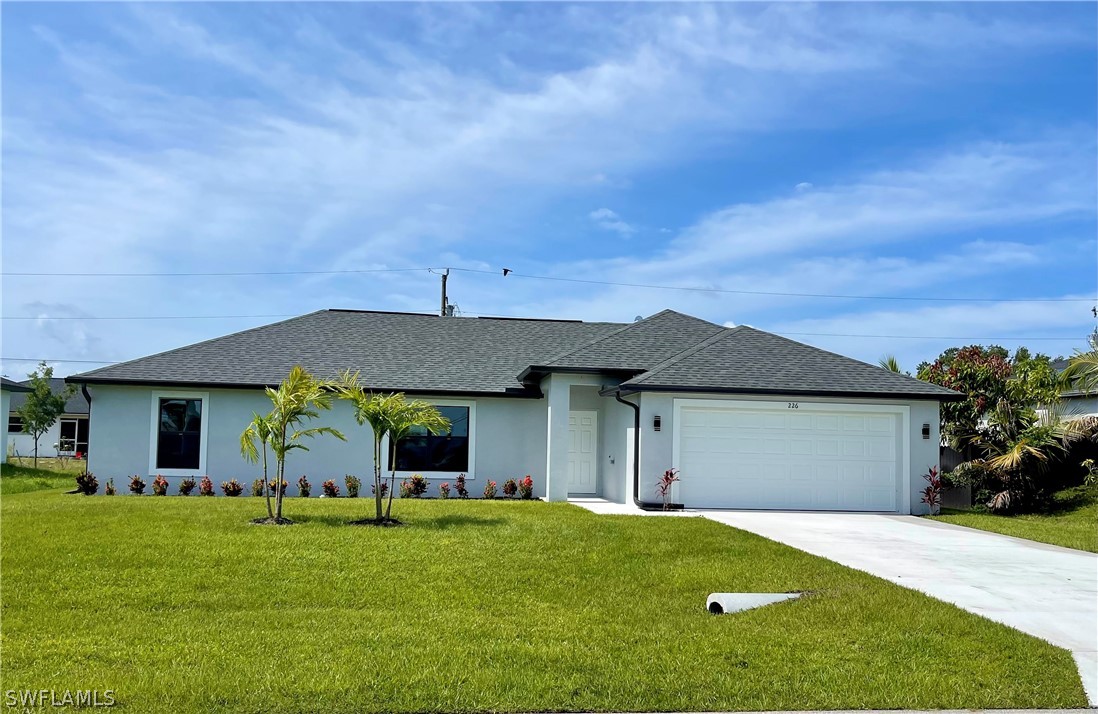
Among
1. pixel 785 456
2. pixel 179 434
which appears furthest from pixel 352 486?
pixel 785 456

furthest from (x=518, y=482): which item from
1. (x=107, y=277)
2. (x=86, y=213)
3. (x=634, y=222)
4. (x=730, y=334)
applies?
(x=107, y=277)

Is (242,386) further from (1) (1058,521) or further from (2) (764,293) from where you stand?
(2) (764,293)

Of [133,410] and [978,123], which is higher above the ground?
[978,123]

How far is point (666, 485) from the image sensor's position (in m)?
16.8

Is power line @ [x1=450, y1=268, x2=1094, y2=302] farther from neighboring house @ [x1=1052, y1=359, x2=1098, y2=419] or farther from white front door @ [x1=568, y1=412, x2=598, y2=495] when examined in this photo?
white front door @ [x1=568, y1=412, x2=598, y2=495]

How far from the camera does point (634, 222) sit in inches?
897

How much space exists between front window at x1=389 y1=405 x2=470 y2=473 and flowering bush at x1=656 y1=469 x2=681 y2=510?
5.00m

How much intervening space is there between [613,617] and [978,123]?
1415cm

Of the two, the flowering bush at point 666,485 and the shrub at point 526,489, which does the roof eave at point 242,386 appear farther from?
the flowering bush at point 666,485

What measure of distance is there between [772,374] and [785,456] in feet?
5.70

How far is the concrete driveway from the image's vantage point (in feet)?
25.9

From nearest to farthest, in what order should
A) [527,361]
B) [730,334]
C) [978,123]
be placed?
[978,123] → [730,334] → [527,361]

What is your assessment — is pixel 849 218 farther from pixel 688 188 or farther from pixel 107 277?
pixel 107 277

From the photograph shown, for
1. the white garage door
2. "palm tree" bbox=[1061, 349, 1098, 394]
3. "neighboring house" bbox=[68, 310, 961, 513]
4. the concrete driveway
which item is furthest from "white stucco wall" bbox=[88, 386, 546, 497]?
"palm tree" bbox=[1061, 349, 1098, 394]
